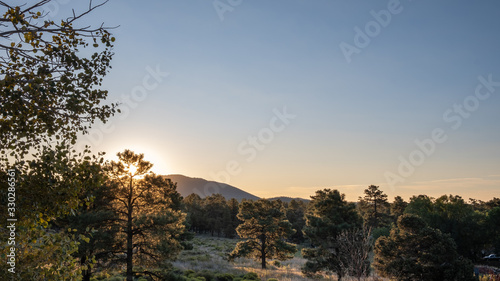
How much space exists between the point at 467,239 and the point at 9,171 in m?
53.0

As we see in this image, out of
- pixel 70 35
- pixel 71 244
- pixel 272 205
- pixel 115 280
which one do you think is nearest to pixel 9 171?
pixel 71 244

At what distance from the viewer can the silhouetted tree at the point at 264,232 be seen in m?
30.0

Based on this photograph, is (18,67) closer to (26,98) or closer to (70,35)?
(26,98)

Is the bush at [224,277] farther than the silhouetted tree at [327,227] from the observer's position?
Yes

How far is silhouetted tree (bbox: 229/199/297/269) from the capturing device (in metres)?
30.0

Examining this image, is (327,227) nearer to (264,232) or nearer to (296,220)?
(264,232)

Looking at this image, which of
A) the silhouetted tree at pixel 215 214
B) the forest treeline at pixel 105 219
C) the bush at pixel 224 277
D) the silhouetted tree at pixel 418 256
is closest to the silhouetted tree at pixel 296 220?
the silhouetted tree at pixel 215 214

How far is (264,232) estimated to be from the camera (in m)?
30.9

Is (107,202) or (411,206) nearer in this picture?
(107,202)

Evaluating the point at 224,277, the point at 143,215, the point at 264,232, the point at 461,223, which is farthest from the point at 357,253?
the point at 461,223

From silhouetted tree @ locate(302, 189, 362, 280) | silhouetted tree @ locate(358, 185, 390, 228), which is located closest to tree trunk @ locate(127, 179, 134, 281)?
silhouetted tree @ locate(302, 189, 362, 280)

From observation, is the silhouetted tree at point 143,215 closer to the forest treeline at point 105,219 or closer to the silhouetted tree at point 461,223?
the forest treeline at point 105,219

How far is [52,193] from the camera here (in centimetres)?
503

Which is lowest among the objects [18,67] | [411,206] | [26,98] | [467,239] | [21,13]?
[467,239]
